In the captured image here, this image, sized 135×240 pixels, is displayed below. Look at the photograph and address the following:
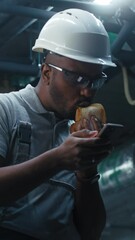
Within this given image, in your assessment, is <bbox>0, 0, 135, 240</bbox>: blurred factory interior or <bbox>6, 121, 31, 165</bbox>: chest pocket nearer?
<bbox>6, 121, 31, 165</bbox>: chest pocket

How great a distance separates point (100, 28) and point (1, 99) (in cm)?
39

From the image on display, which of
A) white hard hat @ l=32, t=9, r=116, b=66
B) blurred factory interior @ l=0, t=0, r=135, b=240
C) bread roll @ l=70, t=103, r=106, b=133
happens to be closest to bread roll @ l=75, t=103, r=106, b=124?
bread roll @ l=70, t=103, r=106, b=133

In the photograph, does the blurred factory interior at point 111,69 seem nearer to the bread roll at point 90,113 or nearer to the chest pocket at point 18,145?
the bread roll at point 90,113

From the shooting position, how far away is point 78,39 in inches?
51.5

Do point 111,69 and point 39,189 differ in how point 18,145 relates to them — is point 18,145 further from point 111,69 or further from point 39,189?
point 111,69

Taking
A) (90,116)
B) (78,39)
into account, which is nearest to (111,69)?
(78,39)

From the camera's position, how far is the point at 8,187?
108cm

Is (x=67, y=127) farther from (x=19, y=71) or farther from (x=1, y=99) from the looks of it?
(x=19, y=71)

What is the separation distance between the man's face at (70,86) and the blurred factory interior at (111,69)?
846 mm

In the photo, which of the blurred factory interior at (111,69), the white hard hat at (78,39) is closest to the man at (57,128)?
the white hard hat at (78,39)

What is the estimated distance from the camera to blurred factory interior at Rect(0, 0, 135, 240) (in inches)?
83.1

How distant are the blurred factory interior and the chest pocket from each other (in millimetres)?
1042

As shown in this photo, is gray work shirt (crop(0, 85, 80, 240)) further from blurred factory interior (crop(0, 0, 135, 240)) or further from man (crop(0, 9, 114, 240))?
blurred factory interior (crop(0, 0, 135, 240))

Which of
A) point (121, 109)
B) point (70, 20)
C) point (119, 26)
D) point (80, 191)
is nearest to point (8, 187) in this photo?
point (80, 191)
